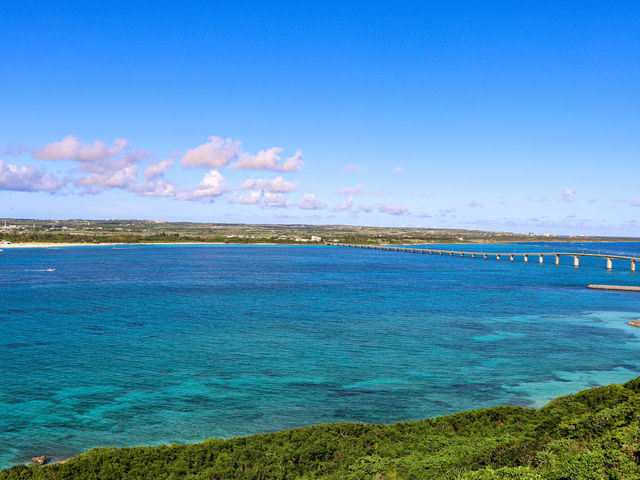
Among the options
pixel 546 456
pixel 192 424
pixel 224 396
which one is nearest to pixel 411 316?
pixel 224 396

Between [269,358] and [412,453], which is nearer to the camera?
[412,453]

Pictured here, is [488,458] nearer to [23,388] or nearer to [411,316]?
[23,388]

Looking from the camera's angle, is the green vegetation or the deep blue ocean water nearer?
the green vegetation

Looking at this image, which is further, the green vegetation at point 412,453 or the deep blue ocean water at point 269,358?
the deep blue ocean water at point 269,358

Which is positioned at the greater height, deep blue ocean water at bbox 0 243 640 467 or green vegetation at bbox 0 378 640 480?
green vegetation at bbox 0 378 640 480

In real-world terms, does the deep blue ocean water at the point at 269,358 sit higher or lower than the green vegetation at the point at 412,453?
lower
